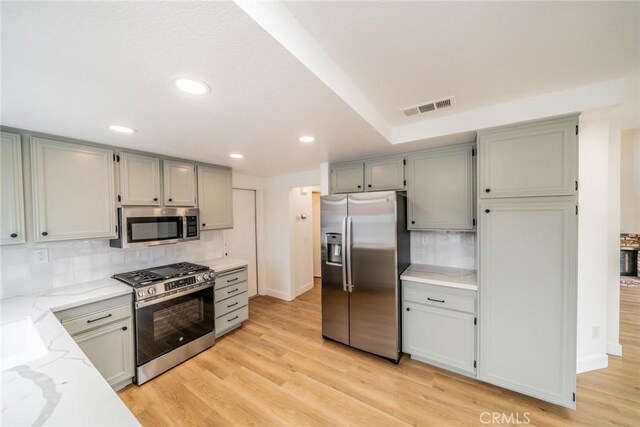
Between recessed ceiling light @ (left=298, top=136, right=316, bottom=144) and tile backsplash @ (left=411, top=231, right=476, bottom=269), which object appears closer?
recessed ceiling light @ (left=298, top=136, right=316, bottom=144)

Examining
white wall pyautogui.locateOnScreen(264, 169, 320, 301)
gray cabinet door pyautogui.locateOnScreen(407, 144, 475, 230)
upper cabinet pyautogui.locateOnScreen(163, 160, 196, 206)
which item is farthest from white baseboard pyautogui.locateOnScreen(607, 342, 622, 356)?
upper cabinet pyautogui.locateOnScreen(163, 160, 196, 206)

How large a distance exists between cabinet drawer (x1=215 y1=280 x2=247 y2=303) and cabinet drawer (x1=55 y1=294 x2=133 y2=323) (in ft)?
2.97

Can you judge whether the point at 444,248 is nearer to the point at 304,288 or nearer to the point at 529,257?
the point at 529,257

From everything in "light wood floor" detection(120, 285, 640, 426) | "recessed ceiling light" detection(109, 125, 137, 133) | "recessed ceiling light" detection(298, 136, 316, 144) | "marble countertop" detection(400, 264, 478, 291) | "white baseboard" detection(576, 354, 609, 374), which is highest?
"recessed ceiling light" detection(109, 125, 137, 133)

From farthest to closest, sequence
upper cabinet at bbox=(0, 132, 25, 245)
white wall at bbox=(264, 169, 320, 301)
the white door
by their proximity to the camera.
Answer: white wall at bbox=(264, 169, 320, 301), the white door, upper cabinet at bbox=(0, 132, 25, 245)

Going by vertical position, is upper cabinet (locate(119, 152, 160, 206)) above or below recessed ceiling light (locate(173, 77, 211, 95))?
below

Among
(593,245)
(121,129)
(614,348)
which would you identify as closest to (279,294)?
(121,129)

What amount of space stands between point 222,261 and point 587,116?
4002mm

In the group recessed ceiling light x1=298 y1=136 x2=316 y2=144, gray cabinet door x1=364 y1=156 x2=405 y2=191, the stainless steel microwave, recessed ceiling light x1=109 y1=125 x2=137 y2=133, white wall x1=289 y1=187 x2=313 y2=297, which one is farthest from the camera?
white wall x1=289 y1=187 x2=313 y2=297

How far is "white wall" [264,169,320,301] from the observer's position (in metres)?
4.16

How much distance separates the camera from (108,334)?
1.98m

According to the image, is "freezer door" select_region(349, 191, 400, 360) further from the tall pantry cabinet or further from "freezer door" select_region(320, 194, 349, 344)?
the tall pantry cabinet

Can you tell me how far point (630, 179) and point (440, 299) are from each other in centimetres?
437

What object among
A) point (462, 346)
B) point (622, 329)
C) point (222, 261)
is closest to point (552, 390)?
point (462, 346)
